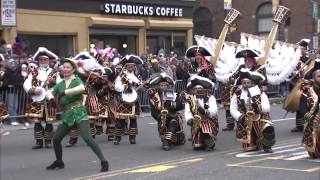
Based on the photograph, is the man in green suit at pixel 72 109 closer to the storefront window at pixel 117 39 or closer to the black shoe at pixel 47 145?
the black shoe at pixel 47 145

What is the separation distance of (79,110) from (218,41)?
6.34 meters

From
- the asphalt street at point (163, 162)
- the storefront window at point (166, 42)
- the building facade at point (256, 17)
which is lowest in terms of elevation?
the asphalt street at point (163, 162)

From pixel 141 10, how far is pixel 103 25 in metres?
2.58

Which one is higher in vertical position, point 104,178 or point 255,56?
point 255,56

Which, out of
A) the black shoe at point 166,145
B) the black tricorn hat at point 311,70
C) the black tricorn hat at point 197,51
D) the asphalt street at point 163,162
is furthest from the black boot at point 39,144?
the black tricorn hat at point 311,70

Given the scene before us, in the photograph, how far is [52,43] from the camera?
84.8ft

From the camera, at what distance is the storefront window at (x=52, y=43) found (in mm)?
24766

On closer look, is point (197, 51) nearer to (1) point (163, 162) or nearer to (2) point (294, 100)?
(2) point (294, 100)

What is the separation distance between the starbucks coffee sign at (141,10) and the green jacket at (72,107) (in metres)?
18.0

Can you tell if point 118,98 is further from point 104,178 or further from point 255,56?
point 104,178

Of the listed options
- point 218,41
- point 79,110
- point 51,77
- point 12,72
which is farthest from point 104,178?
point 12,72

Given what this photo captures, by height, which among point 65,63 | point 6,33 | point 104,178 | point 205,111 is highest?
point 6,33

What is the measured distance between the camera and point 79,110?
31.2 ft

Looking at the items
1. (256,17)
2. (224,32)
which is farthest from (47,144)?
(256,17)
